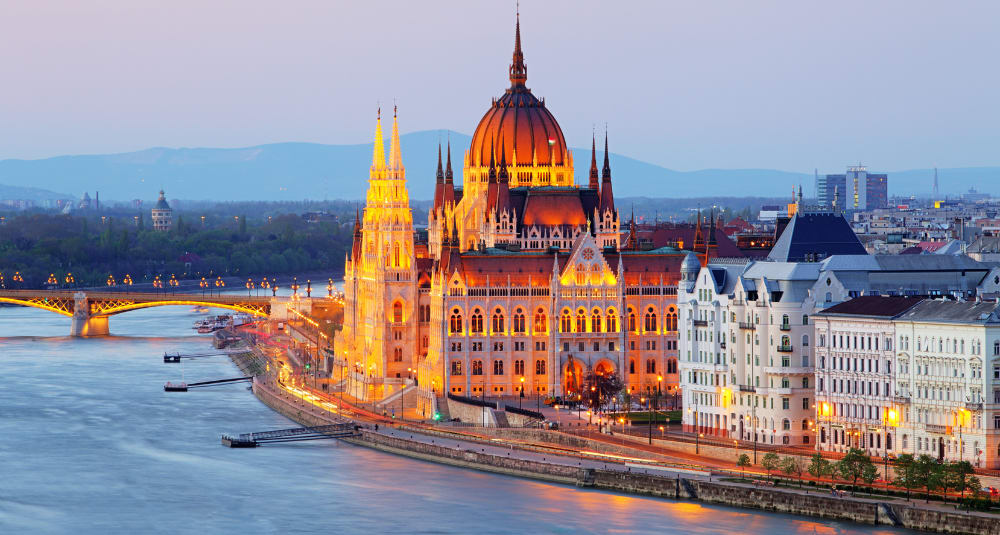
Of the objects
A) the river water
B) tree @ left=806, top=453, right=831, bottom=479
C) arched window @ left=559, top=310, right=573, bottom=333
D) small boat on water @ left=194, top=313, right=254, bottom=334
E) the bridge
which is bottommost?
the river water

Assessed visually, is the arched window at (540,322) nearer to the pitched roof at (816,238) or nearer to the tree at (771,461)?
the pitched roof at (816,238)

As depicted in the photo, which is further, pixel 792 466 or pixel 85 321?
pixel 85 321

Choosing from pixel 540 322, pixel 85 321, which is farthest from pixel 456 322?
pixel 85 321

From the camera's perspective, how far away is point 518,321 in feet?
357

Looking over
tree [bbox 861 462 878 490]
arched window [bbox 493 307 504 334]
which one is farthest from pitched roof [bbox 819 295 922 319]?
arched window [bbox 493 307 504 334]

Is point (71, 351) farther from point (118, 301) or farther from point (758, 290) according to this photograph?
point (758, 290)

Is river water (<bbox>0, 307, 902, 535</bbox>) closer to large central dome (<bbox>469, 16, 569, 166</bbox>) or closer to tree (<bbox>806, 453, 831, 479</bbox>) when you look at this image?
tree (<bbox>806, 453, 831, 479</bbox>)

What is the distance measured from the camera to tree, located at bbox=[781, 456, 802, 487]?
3174 inches

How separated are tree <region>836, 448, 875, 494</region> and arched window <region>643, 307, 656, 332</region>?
107ft

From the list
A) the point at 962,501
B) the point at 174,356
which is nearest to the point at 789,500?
the point at 962,501

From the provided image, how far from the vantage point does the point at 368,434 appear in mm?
100438

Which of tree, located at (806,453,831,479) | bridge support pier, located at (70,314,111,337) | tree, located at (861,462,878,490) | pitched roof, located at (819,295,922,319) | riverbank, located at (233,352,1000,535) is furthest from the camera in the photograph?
bridge support pier, located at (70,314,111,337)

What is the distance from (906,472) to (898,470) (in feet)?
5.54

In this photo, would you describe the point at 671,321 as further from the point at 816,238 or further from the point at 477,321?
the point at 816,238
